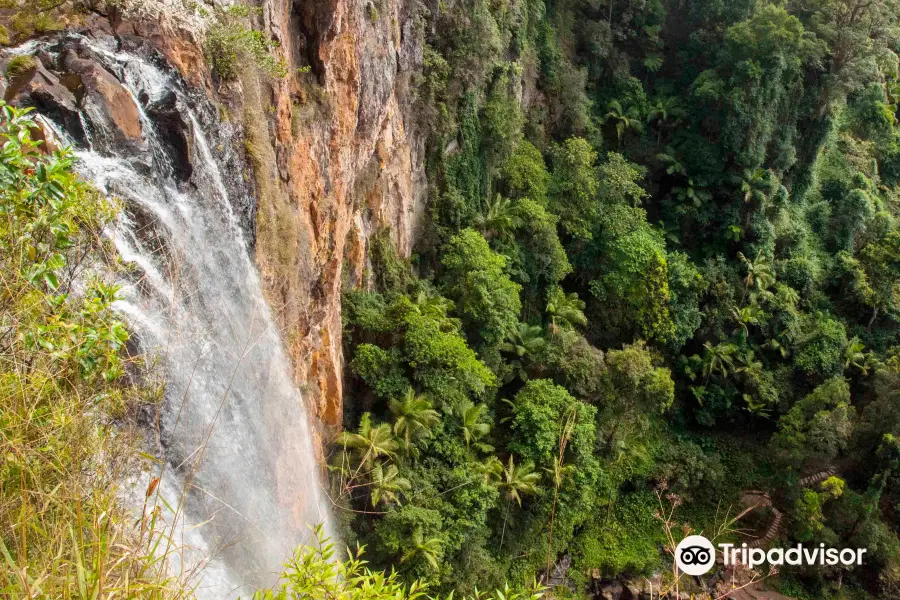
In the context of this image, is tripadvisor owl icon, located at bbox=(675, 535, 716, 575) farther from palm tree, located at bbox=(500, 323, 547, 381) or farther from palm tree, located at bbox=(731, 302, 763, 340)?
palm tree, located at bbox=(731, 302, 763, 340)

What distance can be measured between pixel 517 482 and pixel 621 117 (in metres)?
13.0

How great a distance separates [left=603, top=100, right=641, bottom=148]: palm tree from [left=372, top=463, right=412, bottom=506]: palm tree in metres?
14.2

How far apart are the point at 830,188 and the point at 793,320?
565cm

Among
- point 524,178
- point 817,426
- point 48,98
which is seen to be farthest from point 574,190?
point 48,98

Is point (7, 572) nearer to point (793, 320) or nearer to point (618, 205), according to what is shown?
point (618, 205)

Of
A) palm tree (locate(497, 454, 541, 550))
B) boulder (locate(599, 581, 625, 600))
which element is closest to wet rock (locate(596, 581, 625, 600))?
boulder (locate(599, 581, 625, 600))

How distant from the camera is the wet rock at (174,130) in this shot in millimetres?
6234

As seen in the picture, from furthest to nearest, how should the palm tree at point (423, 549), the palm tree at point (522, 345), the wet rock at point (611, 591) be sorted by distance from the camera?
1. the palm tree at point (522, 345)
2. the wet rock at point (611, 591)
3. the palm tree at point (423, 549)

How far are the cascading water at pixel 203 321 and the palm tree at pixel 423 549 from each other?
3.52 meters

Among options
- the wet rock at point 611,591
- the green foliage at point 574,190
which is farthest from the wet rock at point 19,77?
the wet rock at point 611,591

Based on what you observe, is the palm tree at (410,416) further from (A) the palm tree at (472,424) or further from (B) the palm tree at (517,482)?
(B) the palm tree at (517,482)

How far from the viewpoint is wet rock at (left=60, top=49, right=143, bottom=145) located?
5.62m

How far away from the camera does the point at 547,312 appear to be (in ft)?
58.1

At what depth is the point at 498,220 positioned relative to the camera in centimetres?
1645
